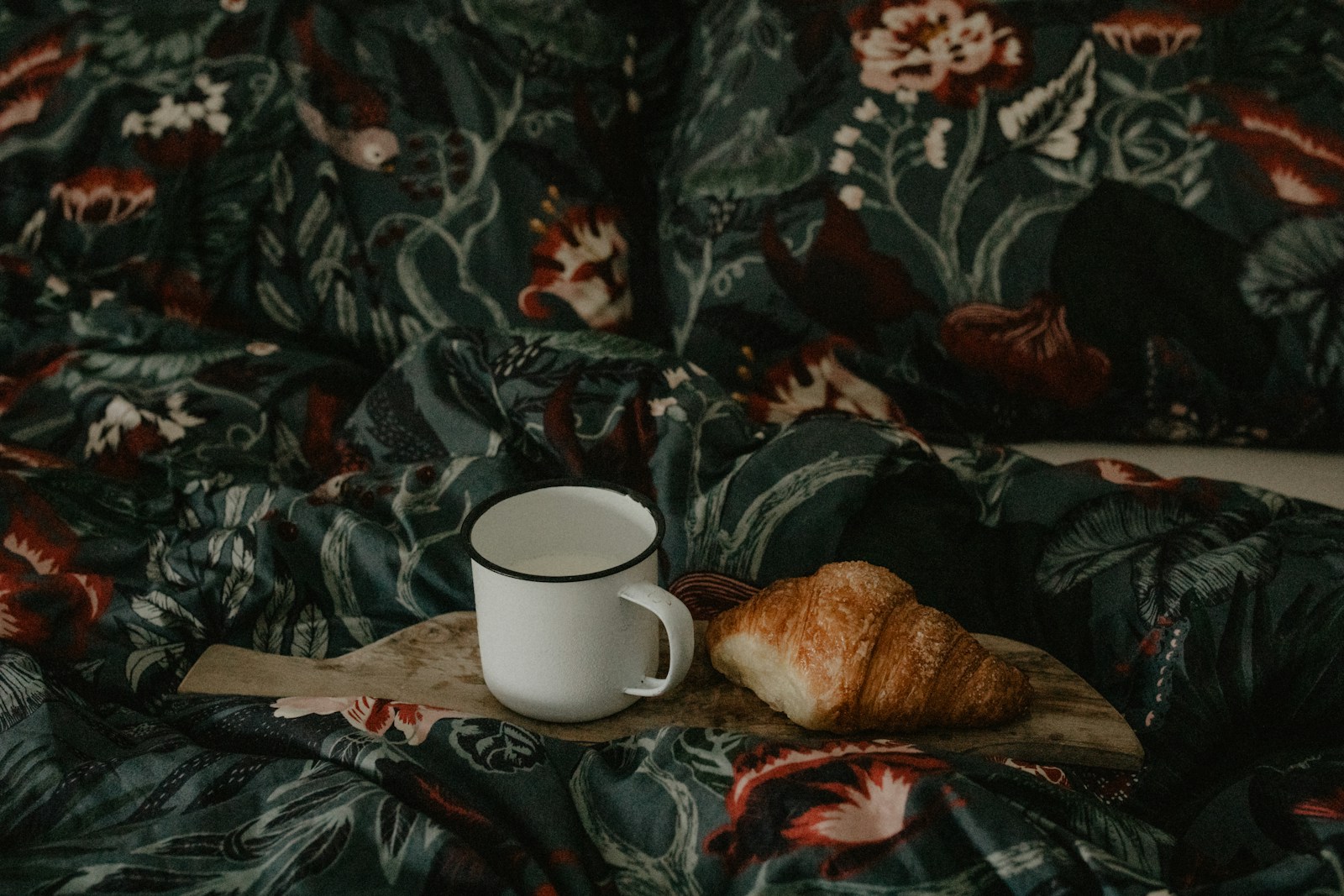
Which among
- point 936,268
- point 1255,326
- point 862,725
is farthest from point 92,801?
point 1255,326

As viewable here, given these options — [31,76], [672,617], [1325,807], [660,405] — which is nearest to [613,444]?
[660,405]

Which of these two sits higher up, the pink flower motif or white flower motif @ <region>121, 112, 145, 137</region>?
white flower motif @ <region>121, 112, 145, 137</region>

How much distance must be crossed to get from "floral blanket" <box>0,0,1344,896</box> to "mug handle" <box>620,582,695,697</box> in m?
0.04

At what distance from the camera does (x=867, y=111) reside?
95 centimetres

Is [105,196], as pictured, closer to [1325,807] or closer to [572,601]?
[572,601]

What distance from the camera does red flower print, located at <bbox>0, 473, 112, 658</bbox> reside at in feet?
2.11

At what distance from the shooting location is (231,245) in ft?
3.33

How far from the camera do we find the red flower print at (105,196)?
3.24 feet

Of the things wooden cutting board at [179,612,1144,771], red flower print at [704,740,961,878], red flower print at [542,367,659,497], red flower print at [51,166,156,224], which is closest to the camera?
red flower print at [704,740,961,878]

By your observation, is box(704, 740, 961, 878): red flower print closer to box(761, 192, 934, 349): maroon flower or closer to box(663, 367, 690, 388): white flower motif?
box(663, 367, 690, 388): white flower motif

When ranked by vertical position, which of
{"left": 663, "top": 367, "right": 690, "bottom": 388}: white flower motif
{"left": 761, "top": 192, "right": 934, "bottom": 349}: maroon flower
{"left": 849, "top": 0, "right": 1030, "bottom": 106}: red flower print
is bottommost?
{"left": 663, "top": 367, "right": 690, "bottom": 388}: white flower motif

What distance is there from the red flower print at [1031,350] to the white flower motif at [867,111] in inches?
7.2

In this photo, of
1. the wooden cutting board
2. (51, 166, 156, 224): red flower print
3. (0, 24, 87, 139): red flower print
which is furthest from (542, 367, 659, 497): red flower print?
(0, 24, 87, 139): red flower print

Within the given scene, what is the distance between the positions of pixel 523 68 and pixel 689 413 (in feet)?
1.47
